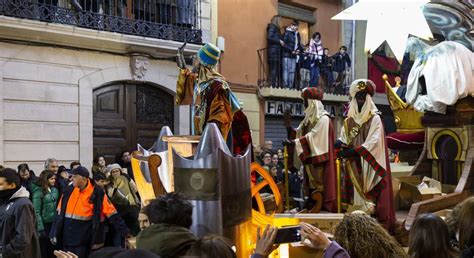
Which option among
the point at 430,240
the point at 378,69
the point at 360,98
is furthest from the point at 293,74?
the point at 430,240

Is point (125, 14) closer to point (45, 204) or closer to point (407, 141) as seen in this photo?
point (45, 204)

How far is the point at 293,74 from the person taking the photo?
13539 mm

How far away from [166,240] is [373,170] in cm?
350

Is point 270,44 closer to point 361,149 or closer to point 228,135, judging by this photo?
point 361,149

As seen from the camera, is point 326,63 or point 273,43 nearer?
point 273,43

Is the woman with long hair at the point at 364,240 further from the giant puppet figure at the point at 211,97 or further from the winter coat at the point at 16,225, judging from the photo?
the winter coat at the point at 16,225

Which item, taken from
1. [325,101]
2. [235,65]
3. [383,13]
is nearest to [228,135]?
[383,13]

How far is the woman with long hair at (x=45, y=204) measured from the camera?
6.01 metres

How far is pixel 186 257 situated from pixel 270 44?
11.3 m

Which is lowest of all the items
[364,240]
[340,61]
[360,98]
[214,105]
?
[364,240]

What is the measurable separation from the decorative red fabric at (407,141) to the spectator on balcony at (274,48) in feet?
20.1

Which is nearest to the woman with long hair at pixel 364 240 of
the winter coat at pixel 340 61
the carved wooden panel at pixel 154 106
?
the carved wooden panel at pixel 154 106

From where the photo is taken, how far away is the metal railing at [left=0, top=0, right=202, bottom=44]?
861cm

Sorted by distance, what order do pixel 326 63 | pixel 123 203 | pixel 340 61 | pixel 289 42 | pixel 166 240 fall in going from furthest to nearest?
pixel 340 61
pixel 326 63
pixel 289 42
pixel 123 203
pixel 166 240
